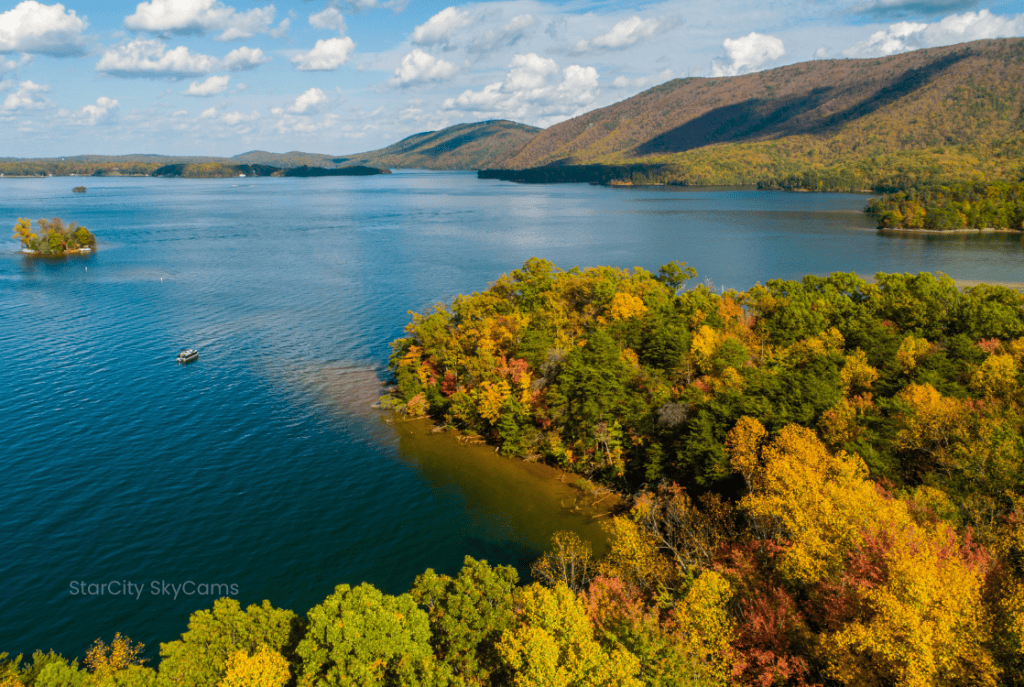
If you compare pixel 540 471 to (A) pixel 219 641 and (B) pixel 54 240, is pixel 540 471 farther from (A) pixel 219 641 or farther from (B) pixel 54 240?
(B) pixel 54 240

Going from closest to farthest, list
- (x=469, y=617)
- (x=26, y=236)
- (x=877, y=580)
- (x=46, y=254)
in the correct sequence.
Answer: (x=877, y=580) < (x=469, y=617) < (x=46, y=254) < (x=26, y=236)

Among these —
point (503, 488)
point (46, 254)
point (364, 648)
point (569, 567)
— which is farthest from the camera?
point (46, 254)

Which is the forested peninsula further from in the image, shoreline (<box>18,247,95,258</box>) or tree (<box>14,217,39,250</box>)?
tree (<box>14,217,39,250</box>)

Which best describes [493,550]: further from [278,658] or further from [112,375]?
[112,375]

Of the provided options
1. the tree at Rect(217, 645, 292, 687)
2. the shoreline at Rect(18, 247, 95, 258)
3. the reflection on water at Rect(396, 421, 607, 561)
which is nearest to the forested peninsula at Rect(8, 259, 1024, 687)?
the tree at Rect(217, 645, 292, 687)

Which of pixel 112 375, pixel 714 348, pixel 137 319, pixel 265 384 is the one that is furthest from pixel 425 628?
pixel 137 319

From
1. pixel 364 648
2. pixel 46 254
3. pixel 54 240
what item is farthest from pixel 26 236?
pixel 364 648

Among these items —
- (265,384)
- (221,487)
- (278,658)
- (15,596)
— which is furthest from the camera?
(265,384)

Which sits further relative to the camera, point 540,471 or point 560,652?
point 540,471
